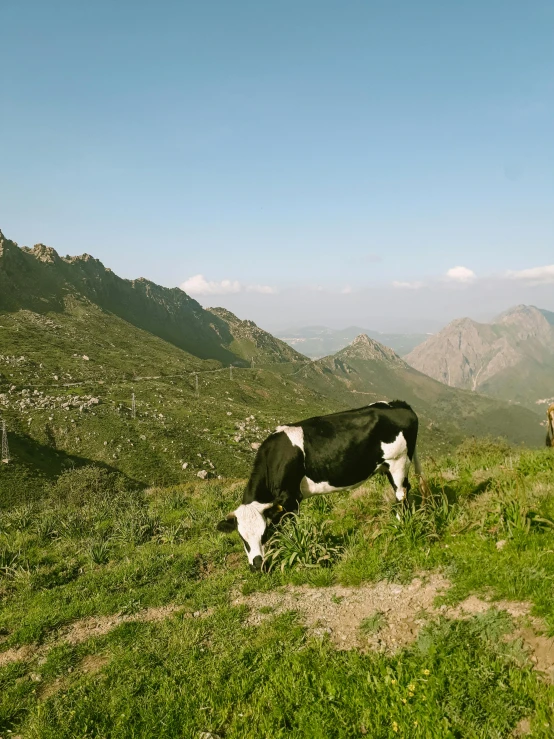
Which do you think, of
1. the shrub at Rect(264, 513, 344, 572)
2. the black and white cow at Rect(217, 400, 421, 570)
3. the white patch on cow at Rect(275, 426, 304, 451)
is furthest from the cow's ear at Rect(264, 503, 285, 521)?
the white patch on cow at Rect(275, 426, 304, 451)

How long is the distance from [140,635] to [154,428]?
2148 inches

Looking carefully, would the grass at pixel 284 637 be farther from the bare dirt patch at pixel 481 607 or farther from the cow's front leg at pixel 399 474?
the cow's front leg at pixel 399 474

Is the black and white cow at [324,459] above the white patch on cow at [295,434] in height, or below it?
below

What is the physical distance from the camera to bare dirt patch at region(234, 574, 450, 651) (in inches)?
217

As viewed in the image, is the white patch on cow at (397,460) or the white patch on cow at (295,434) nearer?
the white patch on cow at (295,434)

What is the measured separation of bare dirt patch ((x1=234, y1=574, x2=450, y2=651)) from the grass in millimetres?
162

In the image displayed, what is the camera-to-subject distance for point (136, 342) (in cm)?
14362

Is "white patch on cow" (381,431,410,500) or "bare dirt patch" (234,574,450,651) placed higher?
"white patch on cow" (381,431,410,500)

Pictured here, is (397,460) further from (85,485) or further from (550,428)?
(85,485)

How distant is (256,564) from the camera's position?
786cm

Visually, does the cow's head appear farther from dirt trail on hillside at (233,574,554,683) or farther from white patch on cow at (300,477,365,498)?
dirt trail on hillside at (233,574,554,683)

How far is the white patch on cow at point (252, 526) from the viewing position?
7.96m

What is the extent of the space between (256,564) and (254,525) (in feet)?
2.30

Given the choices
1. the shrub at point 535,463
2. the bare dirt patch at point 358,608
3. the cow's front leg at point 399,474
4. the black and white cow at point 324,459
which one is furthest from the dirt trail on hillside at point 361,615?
the shrub at point 535,463
